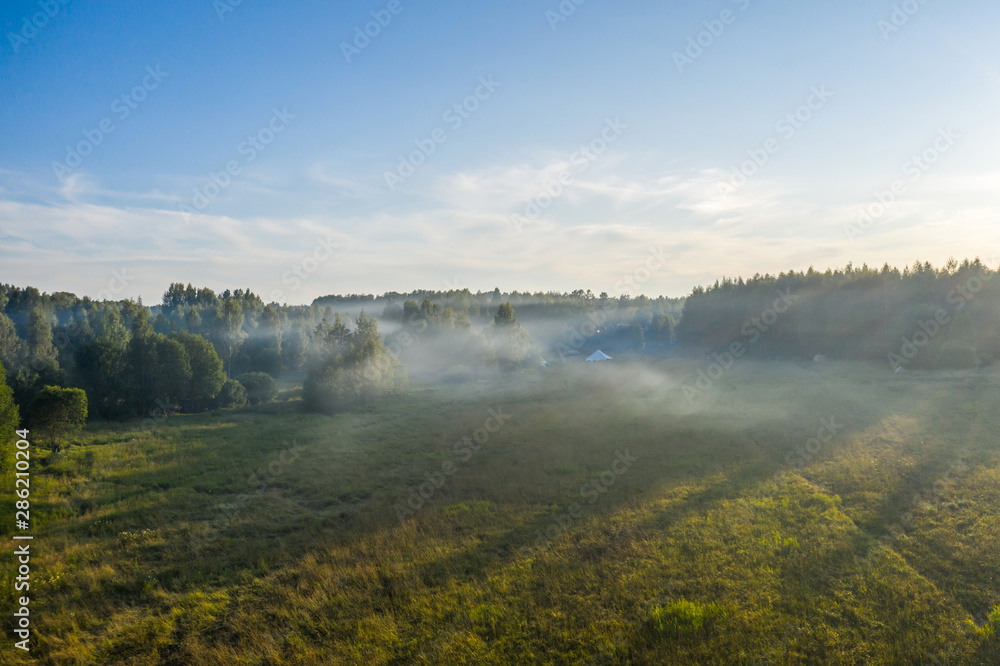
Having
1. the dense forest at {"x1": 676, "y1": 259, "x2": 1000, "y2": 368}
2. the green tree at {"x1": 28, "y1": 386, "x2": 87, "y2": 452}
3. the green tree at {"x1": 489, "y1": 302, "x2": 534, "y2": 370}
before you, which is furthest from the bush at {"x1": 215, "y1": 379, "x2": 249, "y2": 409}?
the dense forest at {"x1": 676, "y1": 259, "x2": 1000, "y2": 368}

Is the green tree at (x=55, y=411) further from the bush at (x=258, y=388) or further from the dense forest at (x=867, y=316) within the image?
the dense forest at (x=867, y=316)

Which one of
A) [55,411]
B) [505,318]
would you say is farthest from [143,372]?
[505,318]

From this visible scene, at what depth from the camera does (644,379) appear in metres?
62.6

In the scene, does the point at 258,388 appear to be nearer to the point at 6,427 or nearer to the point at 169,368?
the point at 169,368

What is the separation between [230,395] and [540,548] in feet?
180

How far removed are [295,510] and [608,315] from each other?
189m

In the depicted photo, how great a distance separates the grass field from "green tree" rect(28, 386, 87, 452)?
176 centimetres

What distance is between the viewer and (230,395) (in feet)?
183

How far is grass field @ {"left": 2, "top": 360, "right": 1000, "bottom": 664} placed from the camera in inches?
358

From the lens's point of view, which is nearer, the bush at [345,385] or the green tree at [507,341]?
the bush at [345,385]

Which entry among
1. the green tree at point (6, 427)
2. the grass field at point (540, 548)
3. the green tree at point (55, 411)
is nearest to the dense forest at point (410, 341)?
the green tree at point (55, 411)

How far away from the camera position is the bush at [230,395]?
2173 inches

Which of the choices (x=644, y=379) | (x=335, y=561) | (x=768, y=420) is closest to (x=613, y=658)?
(x=335, y=561)

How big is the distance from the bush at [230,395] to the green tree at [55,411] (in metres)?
28.6
